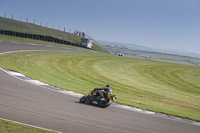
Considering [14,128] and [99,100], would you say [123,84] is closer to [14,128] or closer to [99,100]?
[99,100]

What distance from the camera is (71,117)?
9.74 m

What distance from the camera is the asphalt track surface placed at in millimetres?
8695

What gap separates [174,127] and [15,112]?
6576 millimetres

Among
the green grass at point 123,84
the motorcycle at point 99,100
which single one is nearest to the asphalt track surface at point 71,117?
the motorcycle at point 99,100

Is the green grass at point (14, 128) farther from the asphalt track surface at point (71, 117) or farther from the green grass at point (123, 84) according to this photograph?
the green grass at point (123, 84)

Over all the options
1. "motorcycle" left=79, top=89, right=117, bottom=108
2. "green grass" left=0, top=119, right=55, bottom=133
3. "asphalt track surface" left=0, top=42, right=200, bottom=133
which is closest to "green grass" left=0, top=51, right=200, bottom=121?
"motorcycle" left=79, top=89, right=117, bottom=108

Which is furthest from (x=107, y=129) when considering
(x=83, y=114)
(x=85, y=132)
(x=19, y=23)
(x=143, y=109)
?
(x=19, y=23)

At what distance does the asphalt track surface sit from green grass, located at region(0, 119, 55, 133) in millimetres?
460

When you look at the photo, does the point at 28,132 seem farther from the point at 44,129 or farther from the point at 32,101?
the point at 32,101

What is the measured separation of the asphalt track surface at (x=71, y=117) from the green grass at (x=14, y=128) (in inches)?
18.1

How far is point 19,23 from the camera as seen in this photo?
7331cm

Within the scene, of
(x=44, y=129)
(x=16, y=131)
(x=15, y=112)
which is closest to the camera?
(x=16, y=131)

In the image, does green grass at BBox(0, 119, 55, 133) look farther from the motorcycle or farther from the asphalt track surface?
the motorcycle

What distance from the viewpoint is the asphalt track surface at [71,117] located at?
8.70m
